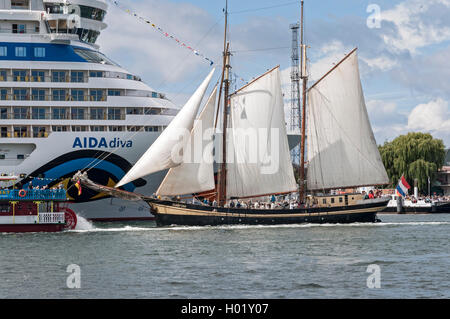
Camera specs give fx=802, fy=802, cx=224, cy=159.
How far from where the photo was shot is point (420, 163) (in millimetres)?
101125

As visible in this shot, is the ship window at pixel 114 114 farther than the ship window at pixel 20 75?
Yes

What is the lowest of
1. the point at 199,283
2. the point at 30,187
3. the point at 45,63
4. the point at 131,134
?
the point at 199,283

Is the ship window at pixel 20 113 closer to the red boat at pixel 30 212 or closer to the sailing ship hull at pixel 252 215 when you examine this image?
the red boat at pixel 30 212

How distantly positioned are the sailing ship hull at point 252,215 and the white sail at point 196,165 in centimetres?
112

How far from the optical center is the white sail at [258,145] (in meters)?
57.4

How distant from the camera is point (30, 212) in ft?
166

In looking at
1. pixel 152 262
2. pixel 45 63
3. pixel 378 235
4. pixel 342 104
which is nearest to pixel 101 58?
pixel 45 63

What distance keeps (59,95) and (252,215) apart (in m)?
16.7

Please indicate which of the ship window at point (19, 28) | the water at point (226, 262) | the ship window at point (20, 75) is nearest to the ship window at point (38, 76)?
the ship window at point (20, 75)

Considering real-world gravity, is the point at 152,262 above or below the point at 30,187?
below

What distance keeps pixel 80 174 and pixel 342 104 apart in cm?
1941

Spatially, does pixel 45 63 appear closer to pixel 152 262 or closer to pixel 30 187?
pixel 30 187

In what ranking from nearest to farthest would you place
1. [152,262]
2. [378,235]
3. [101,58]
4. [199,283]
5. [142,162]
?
[199,283], [152,262], [378,235], [142,162], [101,58]

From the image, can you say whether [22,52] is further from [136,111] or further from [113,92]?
[136,111]
